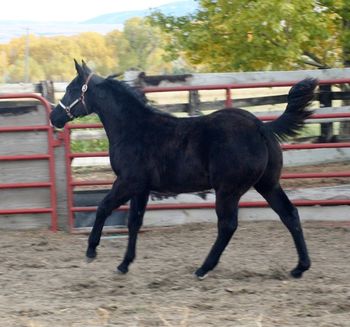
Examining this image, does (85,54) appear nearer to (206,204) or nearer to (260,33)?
(260,33)

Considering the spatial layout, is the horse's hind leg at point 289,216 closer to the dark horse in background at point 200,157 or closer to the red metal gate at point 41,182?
the dark horse in background at point 200,157

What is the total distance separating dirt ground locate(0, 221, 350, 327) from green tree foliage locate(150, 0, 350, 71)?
9.98 ft

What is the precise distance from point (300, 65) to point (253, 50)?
1.42m

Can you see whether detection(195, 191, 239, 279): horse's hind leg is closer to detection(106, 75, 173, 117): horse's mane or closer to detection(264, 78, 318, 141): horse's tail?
detection(264, 78, 318, 141): horse's tail

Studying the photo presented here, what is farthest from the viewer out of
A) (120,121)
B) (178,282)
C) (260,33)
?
(260,33)

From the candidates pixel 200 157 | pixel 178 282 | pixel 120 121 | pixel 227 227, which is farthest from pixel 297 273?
pixel 120 121

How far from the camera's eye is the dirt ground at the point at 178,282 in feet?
15.4

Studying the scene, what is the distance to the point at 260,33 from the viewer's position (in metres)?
9.94

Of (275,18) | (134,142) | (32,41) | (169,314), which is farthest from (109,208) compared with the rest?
(32,41)

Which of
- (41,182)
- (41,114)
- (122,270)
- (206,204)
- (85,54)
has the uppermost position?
(41,114)

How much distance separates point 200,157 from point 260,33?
4.45 m

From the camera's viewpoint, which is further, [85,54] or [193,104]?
[85,54]

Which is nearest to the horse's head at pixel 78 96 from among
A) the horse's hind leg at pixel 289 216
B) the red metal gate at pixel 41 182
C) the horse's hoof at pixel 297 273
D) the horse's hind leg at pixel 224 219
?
the red metal gate at pixel 41 182

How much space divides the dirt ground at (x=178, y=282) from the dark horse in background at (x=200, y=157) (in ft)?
0.88
